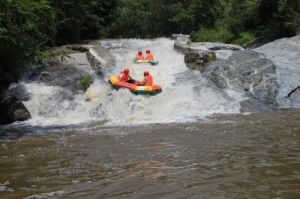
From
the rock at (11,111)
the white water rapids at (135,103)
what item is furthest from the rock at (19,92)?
the rock at (11,111)

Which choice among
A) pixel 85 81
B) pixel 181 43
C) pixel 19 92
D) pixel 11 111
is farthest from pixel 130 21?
pixel 11 111

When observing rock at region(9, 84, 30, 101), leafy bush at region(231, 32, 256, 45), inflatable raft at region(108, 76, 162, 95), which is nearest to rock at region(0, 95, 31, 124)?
rock at region(9, 84, 30, 101)

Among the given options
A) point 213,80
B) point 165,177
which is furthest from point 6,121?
point 165,177

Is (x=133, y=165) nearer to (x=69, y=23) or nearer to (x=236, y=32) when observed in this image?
(x=69, y=23)

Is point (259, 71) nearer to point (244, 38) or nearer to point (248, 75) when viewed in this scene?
point (248, 75)

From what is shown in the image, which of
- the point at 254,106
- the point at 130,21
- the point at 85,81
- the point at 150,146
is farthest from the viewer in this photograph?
the point at 130,21

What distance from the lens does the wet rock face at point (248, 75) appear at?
56.0 feet

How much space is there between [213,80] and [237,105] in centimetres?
222

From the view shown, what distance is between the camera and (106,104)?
16.3 m

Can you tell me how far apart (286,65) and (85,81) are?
7464 millimetres

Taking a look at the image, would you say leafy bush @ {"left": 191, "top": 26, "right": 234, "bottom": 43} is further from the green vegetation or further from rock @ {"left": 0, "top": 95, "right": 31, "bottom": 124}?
rock @ {"left": 0, "top": 95, "right": 31, "bottom": 124}

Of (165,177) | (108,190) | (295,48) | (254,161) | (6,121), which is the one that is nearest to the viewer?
(108,190)

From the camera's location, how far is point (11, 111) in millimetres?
15750

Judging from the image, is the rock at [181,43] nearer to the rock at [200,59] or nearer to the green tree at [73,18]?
the rock at [200,59]
